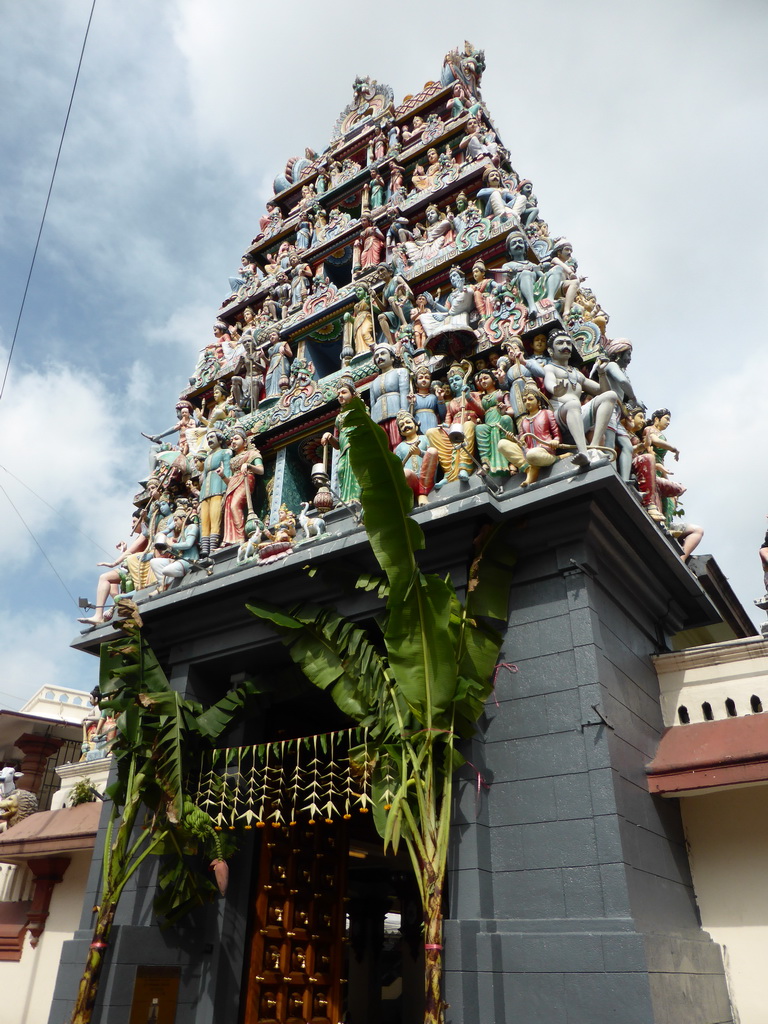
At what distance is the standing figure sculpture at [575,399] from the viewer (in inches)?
327

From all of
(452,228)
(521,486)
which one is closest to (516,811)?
(521,486)

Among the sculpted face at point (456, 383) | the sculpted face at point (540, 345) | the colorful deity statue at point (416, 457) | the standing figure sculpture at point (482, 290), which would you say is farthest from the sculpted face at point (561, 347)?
the colorful deity statue at point (416, 457)

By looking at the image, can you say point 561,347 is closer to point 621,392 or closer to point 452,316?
point 621,392

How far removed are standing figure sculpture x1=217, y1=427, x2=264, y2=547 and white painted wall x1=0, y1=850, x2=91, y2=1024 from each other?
5883 millimetres

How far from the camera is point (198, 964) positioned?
859cm

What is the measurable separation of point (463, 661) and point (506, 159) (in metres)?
11.9

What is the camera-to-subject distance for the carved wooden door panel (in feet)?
29.7

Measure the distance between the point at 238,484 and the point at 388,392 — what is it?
9.46 ft

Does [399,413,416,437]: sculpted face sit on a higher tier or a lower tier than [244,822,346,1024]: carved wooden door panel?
higher

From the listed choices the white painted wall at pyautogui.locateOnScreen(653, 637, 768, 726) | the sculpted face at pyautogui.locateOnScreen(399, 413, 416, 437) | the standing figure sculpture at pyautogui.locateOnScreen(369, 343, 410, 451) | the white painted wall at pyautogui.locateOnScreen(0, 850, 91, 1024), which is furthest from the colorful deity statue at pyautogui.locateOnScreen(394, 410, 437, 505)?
the white painted wall at pyautogui.locateOnScreen(0, 850, 91, 1024)

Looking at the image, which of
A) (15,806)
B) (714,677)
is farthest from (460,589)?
(15,806)

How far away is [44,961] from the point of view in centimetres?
1212

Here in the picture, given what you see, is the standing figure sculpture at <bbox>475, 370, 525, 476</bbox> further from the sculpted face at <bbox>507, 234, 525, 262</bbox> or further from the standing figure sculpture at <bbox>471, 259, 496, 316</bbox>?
the sculpted face at <bbox>507, 234, 525, 262</bbox>

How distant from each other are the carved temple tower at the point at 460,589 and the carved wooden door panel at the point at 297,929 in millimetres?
34
